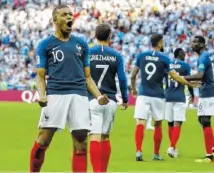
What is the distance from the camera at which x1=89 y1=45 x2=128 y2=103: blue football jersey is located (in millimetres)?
11352

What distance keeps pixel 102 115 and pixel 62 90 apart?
2014 mm

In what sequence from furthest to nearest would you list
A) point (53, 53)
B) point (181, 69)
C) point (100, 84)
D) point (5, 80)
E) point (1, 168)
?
point (5, 80) → point (181, 69) → point (1, 168) → point (100, 84) → point (53, 53)

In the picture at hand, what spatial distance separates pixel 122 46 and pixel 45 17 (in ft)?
18.2

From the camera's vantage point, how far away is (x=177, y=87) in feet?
52.5

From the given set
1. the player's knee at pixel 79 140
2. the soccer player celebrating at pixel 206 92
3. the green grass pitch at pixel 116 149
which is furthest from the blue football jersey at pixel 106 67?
the soccer player celebrating at pixel 206 92

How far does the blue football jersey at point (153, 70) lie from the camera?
46.8 ft

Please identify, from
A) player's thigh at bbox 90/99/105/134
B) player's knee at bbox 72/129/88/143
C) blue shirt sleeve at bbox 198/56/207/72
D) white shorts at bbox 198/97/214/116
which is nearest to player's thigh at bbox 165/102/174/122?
white shorts at bbox 198/97/214/116

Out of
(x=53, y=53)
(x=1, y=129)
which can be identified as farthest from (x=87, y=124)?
(x=1, y=129)

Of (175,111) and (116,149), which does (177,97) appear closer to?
(175,111)

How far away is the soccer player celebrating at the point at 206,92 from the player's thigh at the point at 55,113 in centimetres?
531

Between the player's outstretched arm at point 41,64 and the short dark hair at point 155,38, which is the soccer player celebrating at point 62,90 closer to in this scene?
the player's outstretched arm at point 41,64

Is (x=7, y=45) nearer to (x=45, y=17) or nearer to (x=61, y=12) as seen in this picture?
(x=45, y=17)

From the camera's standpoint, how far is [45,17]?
46.7 m

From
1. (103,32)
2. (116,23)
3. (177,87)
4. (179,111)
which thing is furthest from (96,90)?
(116,23)
